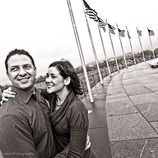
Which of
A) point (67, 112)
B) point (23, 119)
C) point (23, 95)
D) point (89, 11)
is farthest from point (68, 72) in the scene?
point (89, 11)

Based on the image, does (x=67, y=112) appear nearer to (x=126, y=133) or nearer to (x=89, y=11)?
(x=126, y=133)

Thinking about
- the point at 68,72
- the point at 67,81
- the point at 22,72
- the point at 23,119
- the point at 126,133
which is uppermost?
the point at 22,72

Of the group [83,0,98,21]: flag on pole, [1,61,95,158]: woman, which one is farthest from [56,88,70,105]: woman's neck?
[83,0,98,21]: flag on pole

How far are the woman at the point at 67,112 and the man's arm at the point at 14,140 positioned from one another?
1.49 feet

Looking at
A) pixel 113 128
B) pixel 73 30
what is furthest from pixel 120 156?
pixel 73 30

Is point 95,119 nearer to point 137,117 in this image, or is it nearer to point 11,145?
point 137,117

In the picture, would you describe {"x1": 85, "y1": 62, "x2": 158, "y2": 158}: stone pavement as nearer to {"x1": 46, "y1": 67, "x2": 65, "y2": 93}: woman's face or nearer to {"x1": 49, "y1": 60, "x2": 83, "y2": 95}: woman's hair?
{"x1": 49, "y1": 60, "x2": 83, "y2": 95}: woman's hair

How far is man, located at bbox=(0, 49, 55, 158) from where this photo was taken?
127 centimetres

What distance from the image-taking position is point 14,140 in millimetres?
1259

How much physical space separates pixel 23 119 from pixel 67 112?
1.64 ft

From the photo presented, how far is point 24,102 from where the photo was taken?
1492 millimetres

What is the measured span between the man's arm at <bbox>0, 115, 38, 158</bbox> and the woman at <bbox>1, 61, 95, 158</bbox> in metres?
0.45

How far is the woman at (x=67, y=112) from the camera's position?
164 cm

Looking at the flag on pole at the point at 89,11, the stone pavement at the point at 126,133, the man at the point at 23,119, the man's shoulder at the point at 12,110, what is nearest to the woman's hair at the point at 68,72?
the man at the point at 23,119
